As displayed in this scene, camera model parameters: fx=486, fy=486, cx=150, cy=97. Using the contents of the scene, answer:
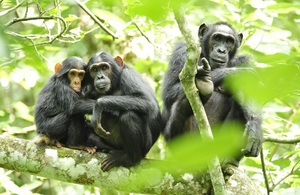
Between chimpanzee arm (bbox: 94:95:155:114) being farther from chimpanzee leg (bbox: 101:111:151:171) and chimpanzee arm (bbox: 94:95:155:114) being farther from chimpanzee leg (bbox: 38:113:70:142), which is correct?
chimpanzee leg (bbox: 38:113:70:142)

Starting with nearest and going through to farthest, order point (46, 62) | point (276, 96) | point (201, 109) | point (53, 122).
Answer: point (276, 96)
point (201, 109)
point (53, 122)
point (46, 62)

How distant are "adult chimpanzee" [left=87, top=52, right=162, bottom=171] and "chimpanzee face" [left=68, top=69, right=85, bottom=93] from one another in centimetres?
12

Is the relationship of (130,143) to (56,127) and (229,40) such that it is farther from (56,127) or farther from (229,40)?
(229,40)

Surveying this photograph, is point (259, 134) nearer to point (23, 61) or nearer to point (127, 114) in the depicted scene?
point (127, 114)

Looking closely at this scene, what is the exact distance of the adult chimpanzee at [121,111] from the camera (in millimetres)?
4273

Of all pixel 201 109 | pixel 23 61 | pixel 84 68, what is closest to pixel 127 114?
pixel 84 68

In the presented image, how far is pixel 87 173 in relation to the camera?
4.08m

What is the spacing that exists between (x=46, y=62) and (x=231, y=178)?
9.51 feet

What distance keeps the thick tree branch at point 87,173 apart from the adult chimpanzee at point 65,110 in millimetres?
239

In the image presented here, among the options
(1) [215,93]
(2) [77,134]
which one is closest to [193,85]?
(1) [215,93]

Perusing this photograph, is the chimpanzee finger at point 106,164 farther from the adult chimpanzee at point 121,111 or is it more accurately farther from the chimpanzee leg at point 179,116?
the chimpanzee leg at point 179,116

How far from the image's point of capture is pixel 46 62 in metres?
5.94

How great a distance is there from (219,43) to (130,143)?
4.46ft

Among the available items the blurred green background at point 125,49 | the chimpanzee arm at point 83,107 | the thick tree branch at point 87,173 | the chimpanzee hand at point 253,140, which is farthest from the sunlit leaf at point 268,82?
the chimpanzee arm at point 83,107
